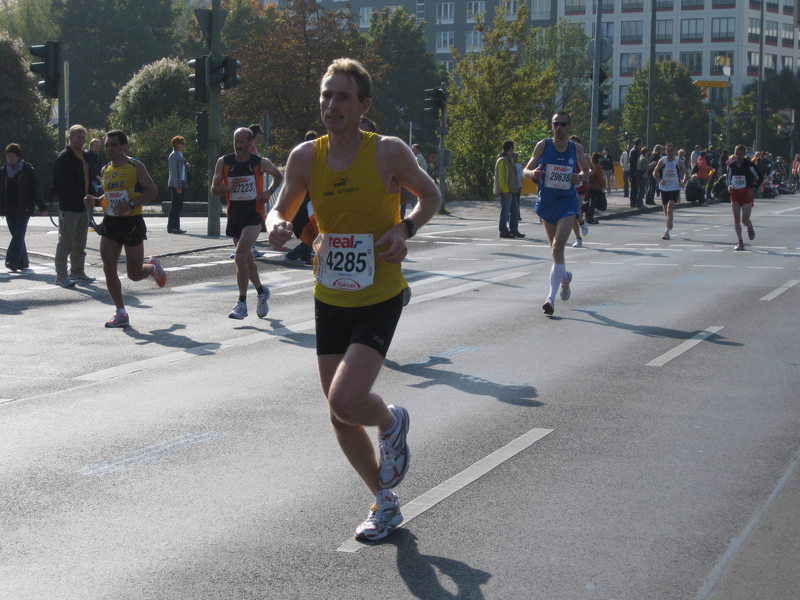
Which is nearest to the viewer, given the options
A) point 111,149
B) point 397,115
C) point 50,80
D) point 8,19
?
point 111,149

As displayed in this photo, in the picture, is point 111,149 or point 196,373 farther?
point 111,149

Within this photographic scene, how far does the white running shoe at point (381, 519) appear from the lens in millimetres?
4984

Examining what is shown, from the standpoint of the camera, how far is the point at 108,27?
7775 cm

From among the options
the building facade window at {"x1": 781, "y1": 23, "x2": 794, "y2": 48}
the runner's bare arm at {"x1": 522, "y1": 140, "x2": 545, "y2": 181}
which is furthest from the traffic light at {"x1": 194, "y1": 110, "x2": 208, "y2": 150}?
the building facade window at {"x1": 781, "y1": 23, "x2": 794, "y2": 48}

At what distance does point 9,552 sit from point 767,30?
5089 inches

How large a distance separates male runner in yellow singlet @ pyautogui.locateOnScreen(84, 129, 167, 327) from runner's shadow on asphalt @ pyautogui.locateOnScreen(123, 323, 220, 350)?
45 cm

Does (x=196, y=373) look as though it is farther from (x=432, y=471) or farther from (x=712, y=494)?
(x=712, y=494)

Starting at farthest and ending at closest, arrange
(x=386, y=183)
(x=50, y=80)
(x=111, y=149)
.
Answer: (x=50, y=80) < (x=111, y=149) < (x=386, y=183)

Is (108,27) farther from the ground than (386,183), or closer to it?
farther from the ground

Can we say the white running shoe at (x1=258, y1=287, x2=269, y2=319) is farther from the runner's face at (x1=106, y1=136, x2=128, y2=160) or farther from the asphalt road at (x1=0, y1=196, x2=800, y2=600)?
the runner's face at (x1=106, y1=136, x2=128, y2=160)

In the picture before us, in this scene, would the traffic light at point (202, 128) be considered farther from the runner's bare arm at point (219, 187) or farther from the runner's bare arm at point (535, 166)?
the runner's bare arm at point (535, 166)

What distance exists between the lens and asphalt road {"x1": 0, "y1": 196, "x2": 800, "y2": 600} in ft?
15.1

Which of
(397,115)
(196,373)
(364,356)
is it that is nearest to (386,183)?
(364,356)

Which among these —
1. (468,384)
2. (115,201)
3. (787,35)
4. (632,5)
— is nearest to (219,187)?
(115,201)
